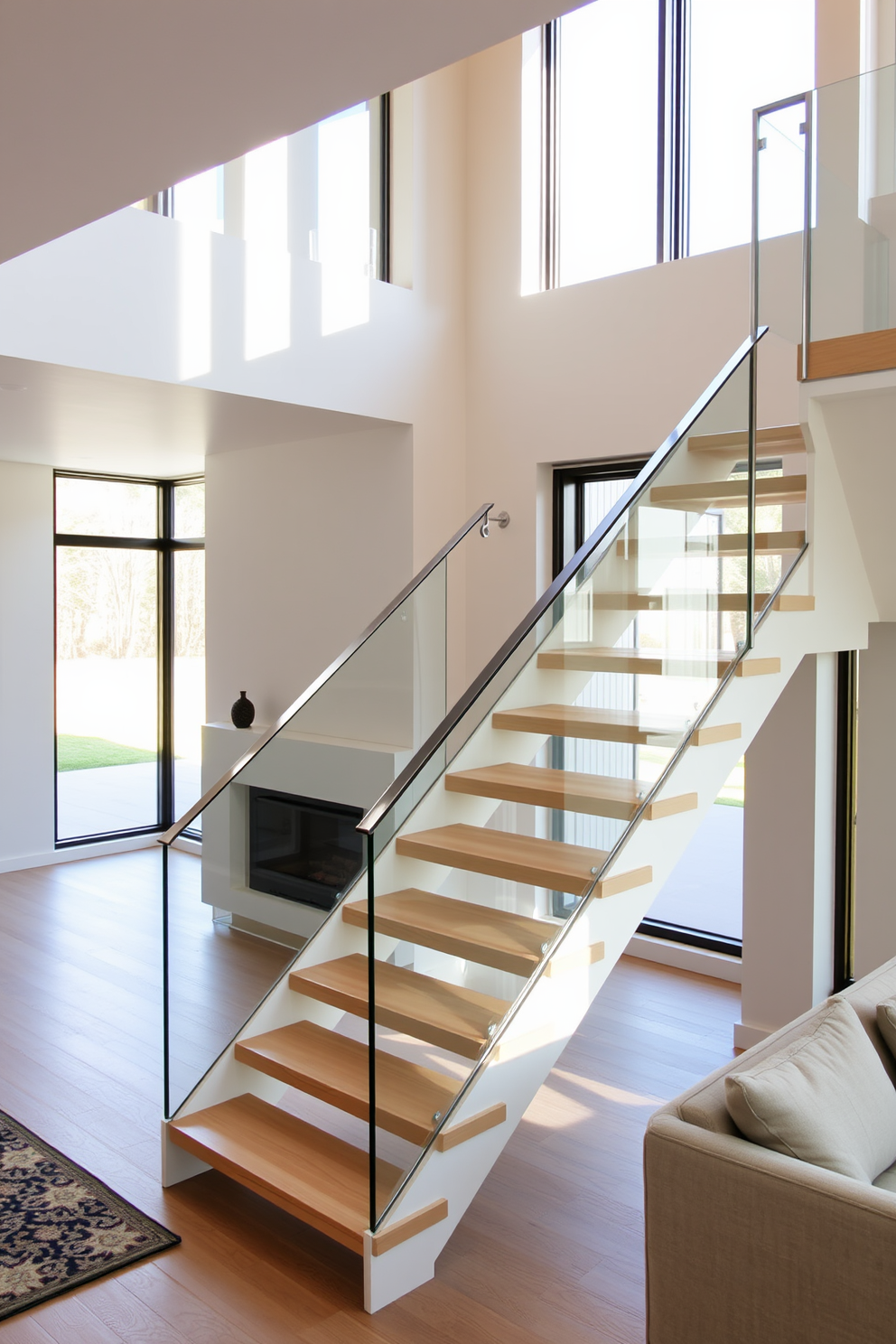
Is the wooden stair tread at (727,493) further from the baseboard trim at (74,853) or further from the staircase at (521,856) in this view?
the baseboard trim at (74,853)

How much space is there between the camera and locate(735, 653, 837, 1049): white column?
450cm

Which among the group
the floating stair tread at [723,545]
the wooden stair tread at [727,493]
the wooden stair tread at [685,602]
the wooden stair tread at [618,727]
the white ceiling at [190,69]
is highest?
the white ceiling at [190,69]

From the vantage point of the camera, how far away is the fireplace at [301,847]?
4.12 metres

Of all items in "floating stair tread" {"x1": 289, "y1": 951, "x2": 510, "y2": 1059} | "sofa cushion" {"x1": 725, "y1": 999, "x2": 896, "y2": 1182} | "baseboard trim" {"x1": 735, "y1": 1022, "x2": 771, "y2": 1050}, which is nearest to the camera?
"sofa cushion" {"x1": 725, "y1": 999, "x2": 896, "y2": 1182}

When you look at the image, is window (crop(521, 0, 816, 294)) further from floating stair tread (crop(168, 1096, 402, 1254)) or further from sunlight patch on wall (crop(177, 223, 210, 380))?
floating stair tread (crop(168, 1096, 402, 1254))

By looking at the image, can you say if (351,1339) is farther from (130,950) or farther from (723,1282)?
(130,950)

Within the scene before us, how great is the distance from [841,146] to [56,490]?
607 centimetres

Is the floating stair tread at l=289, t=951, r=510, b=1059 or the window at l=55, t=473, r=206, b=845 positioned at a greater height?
the window at l=55, t=473, r=206, b=845

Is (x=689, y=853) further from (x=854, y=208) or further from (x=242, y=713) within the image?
(x=854, y=208)

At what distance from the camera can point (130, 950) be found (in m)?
5.95

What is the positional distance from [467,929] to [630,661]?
1.01 meters

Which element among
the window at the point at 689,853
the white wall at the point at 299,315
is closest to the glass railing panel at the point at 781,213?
the window at the point at 689,853

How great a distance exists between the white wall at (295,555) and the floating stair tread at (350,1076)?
2878 mm

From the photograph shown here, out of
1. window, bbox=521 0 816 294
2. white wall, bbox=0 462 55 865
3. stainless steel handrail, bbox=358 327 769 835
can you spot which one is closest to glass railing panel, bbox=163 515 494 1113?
stainless steel handrail, bbox=358 327 769 835
